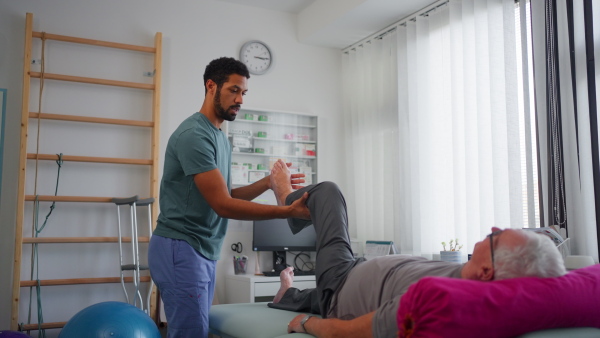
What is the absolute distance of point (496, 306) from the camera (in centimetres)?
139

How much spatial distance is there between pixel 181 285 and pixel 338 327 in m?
0.66

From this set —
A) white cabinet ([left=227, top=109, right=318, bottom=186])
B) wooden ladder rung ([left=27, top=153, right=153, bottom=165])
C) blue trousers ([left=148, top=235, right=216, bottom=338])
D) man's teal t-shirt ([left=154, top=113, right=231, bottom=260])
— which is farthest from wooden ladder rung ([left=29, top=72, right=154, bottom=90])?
blue trousers ([left=148, top=235, right=216, bottom=338])

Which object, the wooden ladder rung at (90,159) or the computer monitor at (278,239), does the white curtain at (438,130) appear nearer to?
the computer monitor at (278,239)

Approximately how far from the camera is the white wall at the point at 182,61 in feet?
14.1

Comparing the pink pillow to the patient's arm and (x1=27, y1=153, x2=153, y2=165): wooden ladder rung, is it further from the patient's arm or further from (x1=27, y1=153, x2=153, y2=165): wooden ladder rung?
(x1=27, y1=153, x2=153, y2=165): wooden ladder rung

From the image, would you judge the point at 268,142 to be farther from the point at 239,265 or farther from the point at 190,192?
the point at 190,192

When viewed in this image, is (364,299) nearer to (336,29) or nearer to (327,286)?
(327,286)

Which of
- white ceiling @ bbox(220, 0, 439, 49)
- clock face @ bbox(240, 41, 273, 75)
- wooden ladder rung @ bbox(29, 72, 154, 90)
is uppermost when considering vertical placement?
white ceiling @ bbox(220, 0, 439, 49)

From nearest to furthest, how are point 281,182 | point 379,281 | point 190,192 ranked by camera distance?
point 379,281
point 190,192
point 281,182

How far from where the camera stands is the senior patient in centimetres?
160

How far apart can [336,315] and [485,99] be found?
7.78 ft

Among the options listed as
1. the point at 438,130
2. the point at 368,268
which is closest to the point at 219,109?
Result: the point at 368,268

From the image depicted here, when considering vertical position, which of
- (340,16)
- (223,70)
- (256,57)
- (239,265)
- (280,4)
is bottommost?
(239,265)

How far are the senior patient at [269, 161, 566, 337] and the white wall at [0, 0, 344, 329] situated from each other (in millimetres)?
2459
